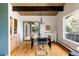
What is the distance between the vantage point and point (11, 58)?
3.24 feet

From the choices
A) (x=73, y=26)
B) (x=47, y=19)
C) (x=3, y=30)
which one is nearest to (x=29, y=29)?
(x=47, y=19)

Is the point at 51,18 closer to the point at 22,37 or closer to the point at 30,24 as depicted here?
the point at 30,24

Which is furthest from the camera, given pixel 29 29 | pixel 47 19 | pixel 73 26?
pixel 29 29

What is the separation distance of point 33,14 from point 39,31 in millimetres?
1255

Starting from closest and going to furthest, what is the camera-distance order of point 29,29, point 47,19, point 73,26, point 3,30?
point 3,30, point 73,26, point 47,19, point 29,29

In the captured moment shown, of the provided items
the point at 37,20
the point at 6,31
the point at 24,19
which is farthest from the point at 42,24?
the point at 6,31

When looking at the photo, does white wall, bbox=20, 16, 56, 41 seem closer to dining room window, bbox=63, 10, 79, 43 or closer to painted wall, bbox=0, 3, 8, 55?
dining room window, bbox=63, 10, 79, 43

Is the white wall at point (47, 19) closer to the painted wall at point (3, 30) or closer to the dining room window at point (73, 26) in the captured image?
the dining room window at point (73, 26)

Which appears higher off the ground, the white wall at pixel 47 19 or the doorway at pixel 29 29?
the white wall at pixel 47 19

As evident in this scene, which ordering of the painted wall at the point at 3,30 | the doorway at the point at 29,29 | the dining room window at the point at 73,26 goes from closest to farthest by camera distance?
A: the painted wall at the point at 3,30
the dining room window at the point at 73,26
the doorway at the point at 29,29

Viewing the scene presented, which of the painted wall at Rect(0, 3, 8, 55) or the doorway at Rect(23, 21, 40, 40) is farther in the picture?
the doorway at Rect(23, 21, 40, 40)

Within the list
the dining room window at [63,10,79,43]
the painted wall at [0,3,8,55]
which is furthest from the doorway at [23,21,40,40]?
the painted wall at [0,3,8,55]

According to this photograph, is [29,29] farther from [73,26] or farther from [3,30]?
[3,30]

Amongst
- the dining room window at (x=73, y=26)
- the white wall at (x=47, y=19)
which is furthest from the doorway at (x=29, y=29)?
the dining room window at (x=73, y=26)
